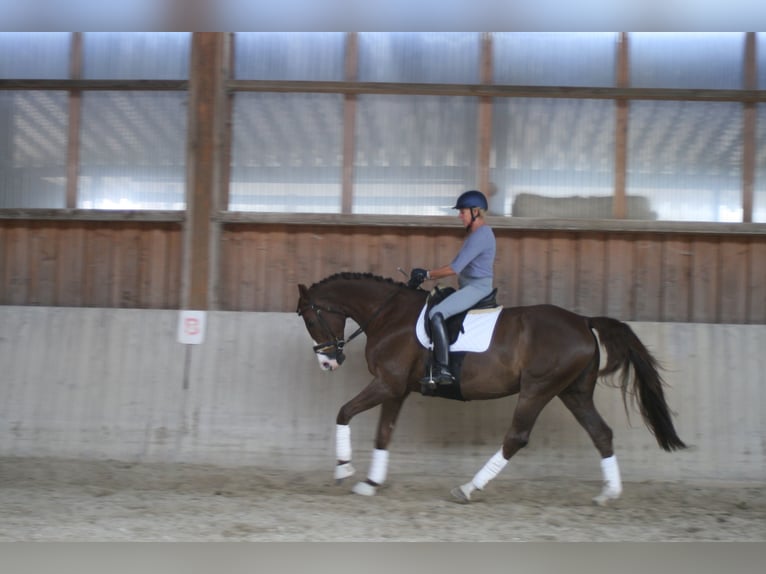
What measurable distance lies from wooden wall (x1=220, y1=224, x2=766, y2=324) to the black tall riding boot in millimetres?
2305

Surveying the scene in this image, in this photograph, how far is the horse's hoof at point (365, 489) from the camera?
7.20 meters

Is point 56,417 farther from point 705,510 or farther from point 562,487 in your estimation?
point 705,510

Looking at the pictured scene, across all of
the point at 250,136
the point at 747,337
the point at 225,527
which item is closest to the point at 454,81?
the point at 250,136

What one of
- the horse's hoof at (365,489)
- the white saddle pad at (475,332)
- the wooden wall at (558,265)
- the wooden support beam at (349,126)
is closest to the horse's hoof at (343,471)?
the horse's hoof at (365,489)

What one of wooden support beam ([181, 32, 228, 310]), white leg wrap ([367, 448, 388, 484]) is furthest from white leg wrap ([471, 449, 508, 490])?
wooden support beam ([181, 32, 228, 310])

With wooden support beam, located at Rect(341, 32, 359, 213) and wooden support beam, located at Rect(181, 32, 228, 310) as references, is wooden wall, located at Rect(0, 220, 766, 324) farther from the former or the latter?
wooden support beam, located at Rect(341, 32, 359, 213)

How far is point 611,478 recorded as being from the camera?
7000 millimetres

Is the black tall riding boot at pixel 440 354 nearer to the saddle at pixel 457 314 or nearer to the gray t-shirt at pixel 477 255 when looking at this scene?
the saddle at pixel 457 314

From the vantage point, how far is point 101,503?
6.64m

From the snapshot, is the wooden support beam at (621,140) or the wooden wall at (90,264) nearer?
the wooden support beam at (621,140)

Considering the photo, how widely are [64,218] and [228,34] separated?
3019 mm

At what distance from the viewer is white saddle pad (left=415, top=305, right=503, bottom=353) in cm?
698

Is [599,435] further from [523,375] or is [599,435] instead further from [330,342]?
[330,342]

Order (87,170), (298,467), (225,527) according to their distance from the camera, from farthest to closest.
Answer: (87,170)
(298,467)
(225,527)
